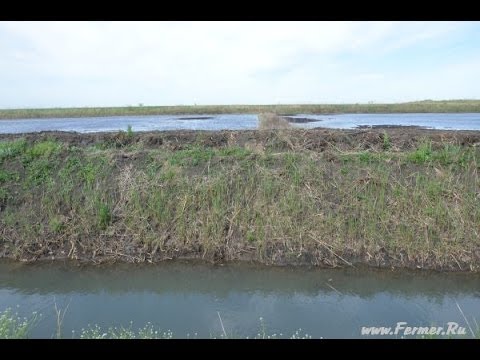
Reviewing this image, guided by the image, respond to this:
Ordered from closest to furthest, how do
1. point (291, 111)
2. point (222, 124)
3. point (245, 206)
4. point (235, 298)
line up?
point (235, 298)
point (245, 206)
point (222, 124)
point (291, 111)

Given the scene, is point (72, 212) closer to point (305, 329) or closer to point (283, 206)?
point (283, 206)

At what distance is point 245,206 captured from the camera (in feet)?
24.1

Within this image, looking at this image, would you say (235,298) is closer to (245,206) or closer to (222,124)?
(245,206)

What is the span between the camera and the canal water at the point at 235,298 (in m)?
4.71

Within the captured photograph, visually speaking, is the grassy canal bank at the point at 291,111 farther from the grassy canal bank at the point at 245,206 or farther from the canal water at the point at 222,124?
the grassy canal bank at the point at 245,206

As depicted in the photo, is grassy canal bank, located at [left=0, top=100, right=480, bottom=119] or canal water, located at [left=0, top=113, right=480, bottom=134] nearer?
canal water, located at [left=0, top=113, right=480, bottom=134]

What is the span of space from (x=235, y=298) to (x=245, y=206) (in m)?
2.27

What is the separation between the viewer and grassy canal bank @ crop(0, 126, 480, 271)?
6.67 m

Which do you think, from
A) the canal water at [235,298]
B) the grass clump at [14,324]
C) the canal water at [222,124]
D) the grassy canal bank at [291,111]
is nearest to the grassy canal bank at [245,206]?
the canal water at [235,298]

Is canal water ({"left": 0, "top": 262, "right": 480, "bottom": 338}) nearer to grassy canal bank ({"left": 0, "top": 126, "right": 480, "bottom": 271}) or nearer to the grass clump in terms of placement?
the grass clump

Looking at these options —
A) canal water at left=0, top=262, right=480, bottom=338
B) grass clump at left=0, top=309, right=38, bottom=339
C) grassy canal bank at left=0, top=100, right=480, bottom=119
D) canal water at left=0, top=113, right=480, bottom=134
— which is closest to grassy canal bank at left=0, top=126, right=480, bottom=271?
canal water at left=0, top=262, right=480, bottom=338

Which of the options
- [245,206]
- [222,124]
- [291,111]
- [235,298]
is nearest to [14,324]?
[235,298]

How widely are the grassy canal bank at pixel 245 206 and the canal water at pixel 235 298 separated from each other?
0.39 meters

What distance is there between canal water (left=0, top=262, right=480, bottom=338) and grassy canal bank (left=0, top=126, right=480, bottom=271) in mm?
394
